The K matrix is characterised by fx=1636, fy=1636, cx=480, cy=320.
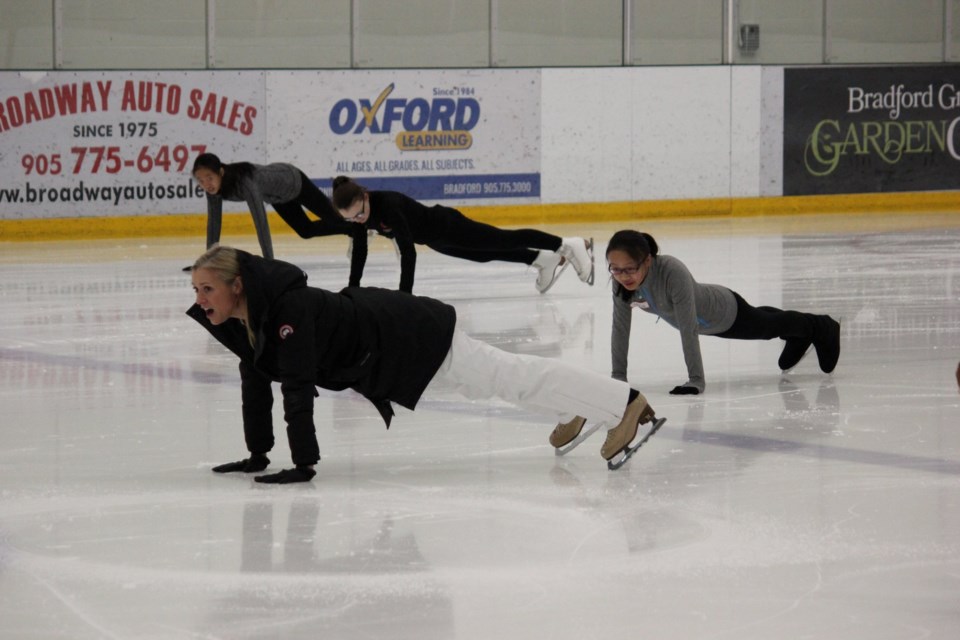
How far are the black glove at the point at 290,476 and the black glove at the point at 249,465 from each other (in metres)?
0.16

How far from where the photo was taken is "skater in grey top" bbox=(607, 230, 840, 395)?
5934 mm

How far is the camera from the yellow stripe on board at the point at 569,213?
1555cm

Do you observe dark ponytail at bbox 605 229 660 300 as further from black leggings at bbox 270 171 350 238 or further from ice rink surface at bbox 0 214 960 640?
black leggings at bbox 270 171 350 238

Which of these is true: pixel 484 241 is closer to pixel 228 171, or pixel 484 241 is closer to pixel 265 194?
pixel 265 194

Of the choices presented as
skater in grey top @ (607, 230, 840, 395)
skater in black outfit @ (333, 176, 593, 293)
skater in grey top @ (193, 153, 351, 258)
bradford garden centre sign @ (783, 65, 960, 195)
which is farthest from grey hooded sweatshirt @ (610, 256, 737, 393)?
bradford garden centre sign @ (783, 65, 960, 195)

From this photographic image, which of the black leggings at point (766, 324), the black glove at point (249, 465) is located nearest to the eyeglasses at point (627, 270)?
the black leggings at point (766, 324)

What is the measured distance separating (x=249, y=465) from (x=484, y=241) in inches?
196

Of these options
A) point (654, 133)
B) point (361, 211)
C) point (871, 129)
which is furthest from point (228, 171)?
point (871, 129)

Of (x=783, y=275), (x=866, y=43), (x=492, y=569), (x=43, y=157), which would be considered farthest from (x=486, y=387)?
(x=866, y=43)

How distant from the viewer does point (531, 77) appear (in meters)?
Result: 17.6

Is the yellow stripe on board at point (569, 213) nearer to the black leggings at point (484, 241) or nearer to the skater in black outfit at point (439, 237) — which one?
the skater in black outfit at point (439, 237)

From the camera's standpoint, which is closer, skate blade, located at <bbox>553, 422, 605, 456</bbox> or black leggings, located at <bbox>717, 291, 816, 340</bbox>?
skate blade, located at <bbox>553, 422, 605, 456</bbox>

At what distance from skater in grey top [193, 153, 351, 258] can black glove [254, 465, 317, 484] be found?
600 cm

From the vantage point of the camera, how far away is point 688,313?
6.43m
